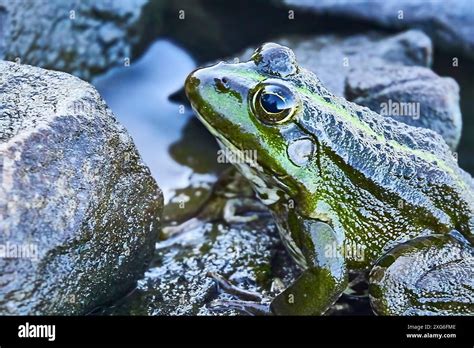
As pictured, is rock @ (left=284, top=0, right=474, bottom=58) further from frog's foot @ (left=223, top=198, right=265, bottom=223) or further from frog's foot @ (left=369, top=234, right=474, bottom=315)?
frog's foot @ (left=369, top=234, right=474, bottom=315)

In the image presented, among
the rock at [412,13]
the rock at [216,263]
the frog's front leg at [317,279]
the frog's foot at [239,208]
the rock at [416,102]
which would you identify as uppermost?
the rock at [412,13]

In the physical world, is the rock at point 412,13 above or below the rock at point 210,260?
above

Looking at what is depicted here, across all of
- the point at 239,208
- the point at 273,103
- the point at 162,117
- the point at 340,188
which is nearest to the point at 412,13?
the point at 162,117

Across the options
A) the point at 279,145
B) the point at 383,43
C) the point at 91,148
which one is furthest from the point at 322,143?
the point at 383,43

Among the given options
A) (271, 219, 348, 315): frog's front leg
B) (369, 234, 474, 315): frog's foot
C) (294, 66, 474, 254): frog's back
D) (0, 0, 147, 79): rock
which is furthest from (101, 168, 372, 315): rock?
(0, 0, 147, 79): rock

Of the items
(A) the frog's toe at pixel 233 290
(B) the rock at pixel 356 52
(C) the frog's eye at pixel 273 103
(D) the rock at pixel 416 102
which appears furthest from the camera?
(B) the rock at pixel 356 52

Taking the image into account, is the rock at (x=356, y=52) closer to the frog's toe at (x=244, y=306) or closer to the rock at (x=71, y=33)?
the rock at (x=71, y=33)

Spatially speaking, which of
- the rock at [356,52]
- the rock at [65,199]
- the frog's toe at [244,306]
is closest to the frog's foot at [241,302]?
the frog's toe at [244,306]
